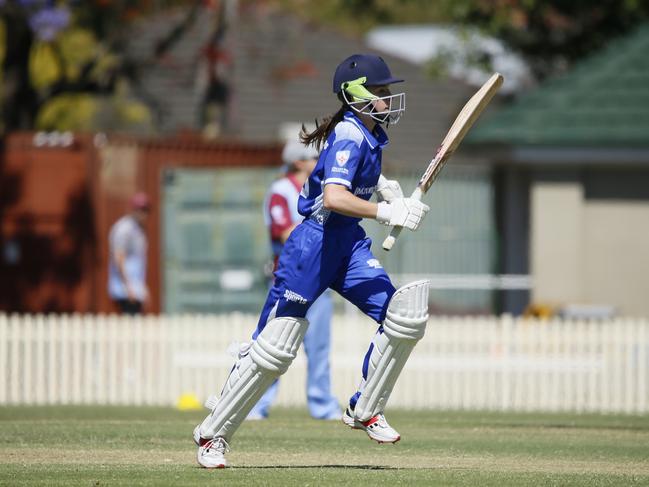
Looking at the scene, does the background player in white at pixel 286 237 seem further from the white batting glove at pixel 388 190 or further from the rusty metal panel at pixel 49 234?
the rusty metal panel at pixel 49 234

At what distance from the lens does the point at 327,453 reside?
28.5ft

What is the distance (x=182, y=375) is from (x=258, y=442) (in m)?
6.33

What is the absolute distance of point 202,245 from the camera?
63.9 ft

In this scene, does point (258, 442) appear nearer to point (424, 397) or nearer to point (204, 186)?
point (424, 397)

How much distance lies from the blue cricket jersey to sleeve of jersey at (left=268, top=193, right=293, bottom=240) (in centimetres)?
344

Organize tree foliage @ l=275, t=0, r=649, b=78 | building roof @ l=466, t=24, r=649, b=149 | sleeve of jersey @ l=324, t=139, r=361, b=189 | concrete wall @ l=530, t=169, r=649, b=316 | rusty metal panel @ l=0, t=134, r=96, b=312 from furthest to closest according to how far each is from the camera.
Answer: tree foliage @ l=275, t=0, r=649, b=78 < concrete wall @ l=530, t=169, r=649, b=316 < building roof @ l=466, t=24, r=649, b=149 < rusty metal panel @ l=0, t=134, r=96, b=312 < sleeve of jersey @ l=324, t=139, r=361, b=189

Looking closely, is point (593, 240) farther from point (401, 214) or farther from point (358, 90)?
point (401, 214)

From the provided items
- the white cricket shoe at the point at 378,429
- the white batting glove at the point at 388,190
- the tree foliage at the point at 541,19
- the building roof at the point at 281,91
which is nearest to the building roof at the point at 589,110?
the tree foliage at the point at 541,19

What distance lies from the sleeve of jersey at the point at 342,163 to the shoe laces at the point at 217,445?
1.43m

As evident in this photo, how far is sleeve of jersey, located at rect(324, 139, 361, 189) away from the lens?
742 cm

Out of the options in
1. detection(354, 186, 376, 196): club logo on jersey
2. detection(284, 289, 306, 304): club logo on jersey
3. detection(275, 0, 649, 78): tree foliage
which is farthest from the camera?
detection(275, 0, 649, 78): tree foliage

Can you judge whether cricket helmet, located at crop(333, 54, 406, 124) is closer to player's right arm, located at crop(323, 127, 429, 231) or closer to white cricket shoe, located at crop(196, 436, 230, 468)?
player's right arm, located at crop(323, 127, 429, 231)

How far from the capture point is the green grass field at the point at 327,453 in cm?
731

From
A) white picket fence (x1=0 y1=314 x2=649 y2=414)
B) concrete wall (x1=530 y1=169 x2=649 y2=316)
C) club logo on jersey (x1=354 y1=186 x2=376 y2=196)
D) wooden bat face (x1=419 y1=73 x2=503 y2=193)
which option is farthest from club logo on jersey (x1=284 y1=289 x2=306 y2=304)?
concrete wall (x1=530 y1=169 x2=649 y2=316)
